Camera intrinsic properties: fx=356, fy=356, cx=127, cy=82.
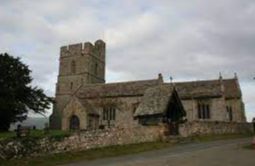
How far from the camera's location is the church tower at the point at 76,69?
66.1 meters

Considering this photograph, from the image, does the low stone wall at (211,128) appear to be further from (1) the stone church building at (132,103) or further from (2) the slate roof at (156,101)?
(1) the stone church building at (132,103)

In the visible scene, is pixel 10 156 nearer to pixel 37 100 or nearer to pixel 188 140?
pixel 188 140

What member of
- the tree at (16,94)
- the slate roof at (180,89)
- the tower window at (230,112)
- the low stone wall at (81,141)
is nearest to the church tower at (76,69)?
the slate roof at (180,89)

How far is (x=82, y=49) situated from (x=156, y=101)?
37406 mm

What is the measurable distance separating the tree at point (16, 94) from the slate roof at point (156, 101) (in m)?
14.3

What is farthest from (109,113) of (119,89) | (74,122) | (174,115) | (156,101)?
(174,115)

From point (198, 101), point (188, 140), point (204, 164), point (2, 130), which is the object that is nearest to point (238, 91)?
point (198, 101)

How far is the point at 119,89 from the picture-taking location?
182 feet

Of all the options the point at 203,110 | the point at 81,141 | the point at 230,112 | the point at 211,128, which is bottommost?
the point at 81,141

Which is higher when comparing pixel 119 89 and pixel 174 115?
pixel 119 89

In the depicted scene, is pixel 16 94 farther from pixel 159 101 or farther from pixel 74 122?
pixel 159 101

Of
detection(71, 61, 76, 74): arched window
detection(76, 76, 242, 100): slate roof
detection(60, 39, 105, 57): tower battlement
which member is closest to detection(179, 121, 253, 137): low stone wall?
detection(76, 76, 242, 100): slate roof

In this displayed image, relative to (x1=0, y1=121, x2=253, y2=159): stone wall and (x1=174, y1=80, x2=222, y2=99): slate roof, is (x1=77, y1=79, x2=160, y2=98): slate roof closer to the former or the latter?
(x1=174, y1=80, x2=222, y2=99): slate roof

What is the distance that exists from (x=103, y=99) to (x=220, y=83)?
17570 millimetres
